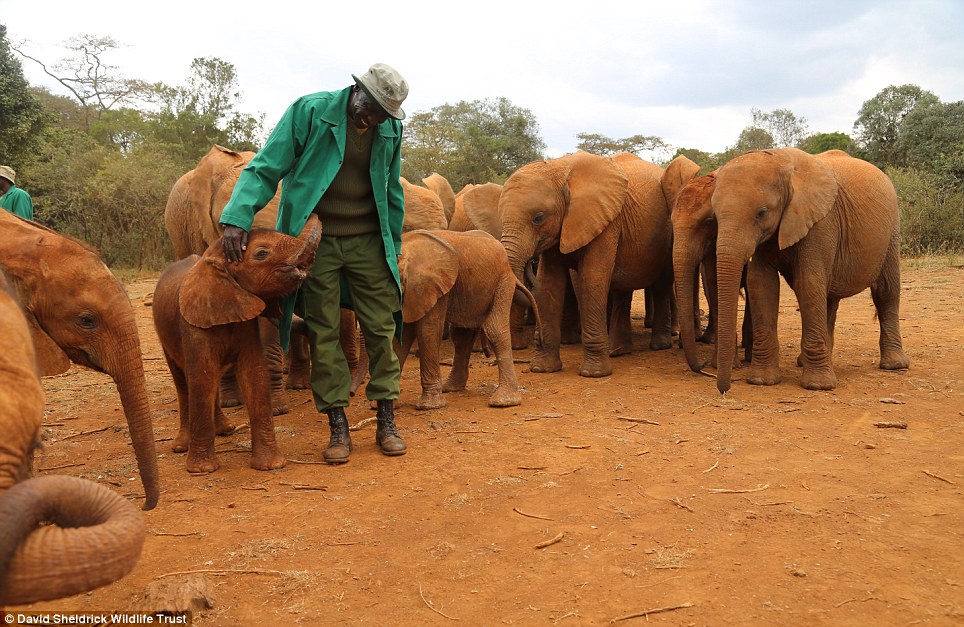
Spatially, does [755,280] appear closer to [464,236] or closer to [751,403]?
[751,403]

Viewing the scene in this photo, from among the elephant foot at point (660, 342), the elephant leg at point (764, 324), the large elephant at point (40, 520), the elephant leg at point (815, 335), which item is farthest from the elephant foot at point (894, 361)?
the large elephant at point (40, 520)

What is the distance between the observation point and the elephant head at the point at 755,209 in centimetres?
653

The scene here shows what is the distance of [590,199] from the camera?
25.9 feet

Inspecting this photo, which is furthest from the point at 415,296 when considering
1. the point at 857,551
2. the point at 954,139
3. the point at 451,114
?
the point at 451,114

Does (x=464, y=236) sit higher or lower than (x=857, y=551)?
higher

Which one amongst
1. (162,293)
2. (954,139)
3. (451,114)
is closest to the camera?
(162,293)

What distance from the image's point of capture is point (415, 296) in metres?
6.23

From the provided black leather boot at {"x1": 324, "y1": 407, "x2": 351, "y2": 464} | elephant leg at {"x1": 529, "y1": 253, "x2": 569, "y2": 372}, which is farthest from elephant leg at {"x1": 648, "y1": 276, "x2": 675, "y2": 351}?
black leather boot at {"x1": 324, "y1": 407, "x2": 351, "y2": 464}

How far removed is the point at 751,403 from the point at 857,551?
2948 mm

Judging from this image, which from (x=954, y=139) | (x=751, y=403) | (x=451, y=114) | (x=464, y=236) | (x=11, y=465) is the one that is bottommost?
(x=751, y=403)

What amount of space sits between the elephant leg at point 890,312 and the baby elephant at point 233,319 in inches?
224

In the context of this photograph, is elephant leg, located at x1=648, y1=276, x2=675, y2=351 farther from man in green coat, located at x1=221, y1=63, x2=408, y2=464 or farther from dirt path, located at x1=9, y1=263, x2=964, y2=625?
man in green coat, located at x1=221, y1=63, x2=408, y2=464

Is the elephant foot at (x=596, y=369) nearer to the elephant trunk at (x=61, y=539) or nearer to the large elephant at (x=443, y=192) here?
the large elephant at (x=443, y=192)

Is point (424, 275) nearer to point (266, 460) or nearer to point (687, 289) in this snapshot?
point (266, 460)
